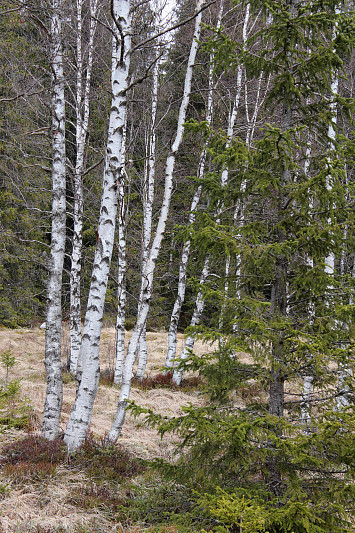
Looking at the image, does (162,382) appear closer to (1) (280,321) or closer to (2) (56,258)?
(2) (56,258)

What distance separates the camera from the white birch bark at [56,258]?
5850 mm

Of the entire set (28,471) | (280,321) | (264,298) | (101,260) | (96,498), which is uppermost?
(101,260)

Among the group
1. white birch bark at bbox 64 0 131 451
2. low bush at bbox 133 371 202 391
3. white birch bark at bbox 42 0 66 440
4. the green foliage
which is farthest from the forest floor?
white birch bark at bbox 42 0 66 440

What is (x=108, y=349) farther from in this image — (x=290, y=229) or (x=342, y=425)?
(x=342, y=425)

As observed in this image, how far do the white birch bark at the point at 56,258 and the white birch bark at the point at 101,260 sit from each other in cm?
62

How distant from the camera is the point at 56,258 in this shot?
6234mm

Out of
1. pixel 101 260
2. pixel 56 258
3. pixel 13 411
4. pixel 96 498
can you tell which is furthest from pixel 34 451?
pixel 56 258

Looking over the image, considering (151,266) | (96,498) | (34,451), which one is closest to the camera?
(96,498)

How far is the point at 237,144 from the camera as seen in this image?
175 inches

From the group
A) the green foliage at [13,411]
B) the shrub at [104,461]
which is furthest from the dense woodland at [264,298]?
the green foliage at [13,411]

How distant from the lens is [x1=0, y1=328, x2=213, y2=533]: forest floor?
3.89m

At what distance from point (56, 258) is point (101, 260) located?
3.73 feet

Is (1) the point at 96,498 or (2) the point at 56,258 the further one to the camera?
(2) the point at 56,258

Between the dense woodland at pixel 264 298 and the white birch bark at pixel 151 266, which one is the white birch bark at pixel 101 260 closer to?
the dense woodland at pixel 264 298
